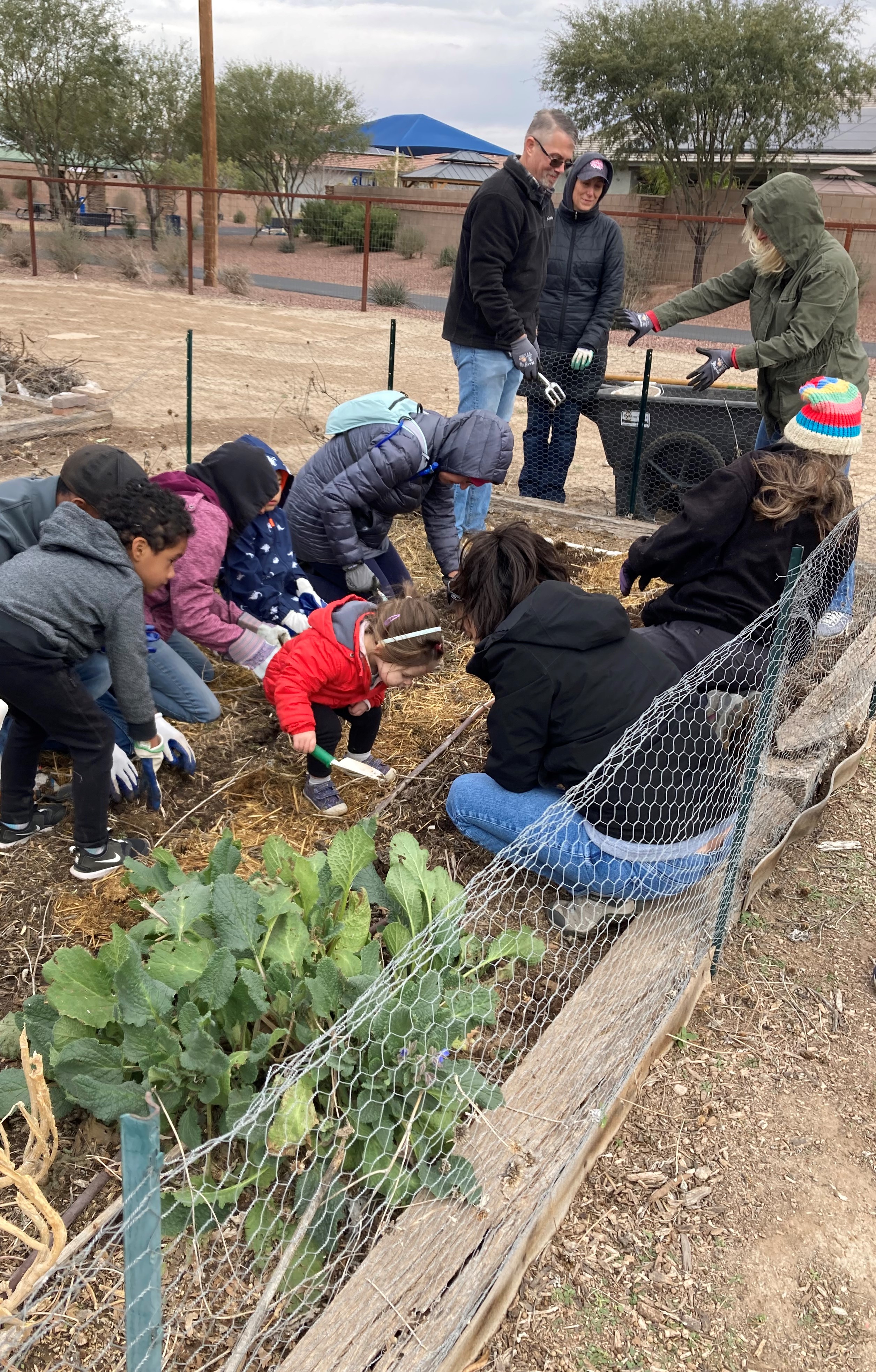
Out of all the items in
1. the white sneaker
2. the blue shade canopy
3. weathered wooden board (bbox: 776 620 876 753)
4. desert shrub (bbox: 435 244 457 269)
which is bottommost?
weathered wooden board (bbox: 776 620 876 753)

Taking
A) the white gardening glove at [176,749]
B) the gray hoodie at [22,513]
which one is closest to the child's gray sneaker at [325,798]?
the white gardening glove at [176,749]

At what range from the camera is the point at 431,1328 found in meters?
1.61

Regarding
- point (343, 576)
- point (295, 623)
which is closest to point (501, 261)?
point (343, 576)

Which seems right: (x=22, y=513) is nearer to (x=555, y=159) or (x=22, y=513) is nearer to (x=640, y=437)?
(x=555, y=159)

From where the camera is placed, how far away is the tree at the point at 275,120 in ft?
115

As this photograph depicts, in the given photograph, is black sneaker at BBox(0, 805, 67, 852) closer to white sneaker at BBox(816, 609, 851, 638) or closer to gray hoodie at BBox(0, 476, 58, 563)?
gray hoodie at BBox(0, 476, 58, 563)

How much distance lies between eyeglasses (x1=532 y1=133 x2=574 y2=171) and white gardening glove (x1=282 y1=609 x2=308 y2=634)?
2.68 metres

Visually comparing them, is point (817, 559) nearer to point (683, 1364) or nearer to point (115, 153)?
point (683, 1364)

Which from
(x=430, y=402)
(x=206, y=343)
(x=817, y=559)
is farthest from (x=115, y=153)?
(x=817, y=559)

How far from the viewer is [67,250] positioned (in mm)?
19578

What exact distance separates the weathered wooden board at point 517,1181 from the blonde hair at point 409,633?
0.92 m

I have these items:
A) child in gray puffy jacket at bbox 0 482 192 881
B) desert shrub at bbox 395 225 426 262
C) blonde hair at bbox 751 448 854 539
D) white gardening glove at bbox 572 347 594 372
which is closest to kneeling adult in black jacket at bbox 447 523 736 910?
blonde hair at bbox 751 448 854 539

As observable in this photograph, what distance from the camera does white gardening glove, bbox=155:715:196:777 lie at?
10.5 feet

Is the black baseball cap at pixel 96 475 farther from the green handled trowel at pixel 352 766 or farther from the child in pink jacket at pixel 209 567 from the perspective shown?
the green handled trowel at pixel 352 766
